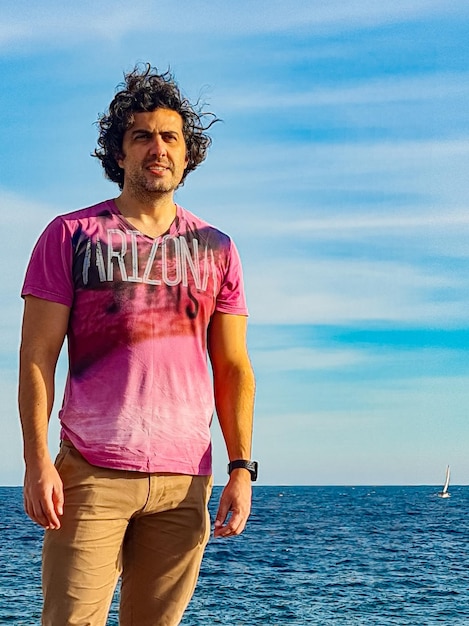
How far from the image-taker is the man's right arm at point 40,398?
344cm

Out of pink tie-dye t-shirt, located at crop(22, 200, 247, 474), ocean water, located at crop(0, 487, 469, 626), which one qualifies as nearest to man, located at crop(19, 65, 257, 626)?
pink tie-dye t-shirt, located at crop(22, 200, 247, 474)

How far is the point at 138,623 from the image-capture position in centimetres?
380

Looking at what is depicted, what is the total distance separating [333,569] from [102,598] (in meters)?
37.6

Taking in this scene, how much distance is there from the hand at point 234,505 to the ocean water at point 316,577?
74.0ft

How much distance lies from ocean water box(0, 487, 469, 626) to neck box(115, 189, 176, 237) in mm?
22803

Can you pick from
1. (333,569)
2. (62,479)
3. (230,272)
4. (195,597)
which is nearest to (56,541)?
(62,479)

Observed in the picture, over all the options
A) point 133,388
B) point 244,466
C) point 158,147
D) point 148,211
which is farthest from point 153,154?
point 244,466

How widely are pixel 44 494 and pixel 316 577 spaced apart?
34944 millimetres

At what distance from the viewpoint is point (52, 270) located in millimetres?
3637

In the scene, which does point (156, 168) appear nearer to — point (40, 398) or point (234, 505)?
point (40, 398)

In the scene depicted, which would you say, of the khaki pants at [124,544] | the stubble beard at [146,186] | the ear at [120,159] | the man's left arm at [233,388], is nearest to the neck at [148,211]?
the stubble beard at [146,186]

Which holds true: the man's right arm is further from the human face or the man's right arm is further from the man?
the human face

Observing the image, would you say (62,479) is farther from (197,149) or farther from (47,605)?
(197,149)

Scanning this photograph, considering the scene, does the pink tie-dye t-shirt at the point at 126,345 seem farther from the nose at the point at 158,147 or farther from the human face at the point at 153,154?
the nose at the point at 158,147
